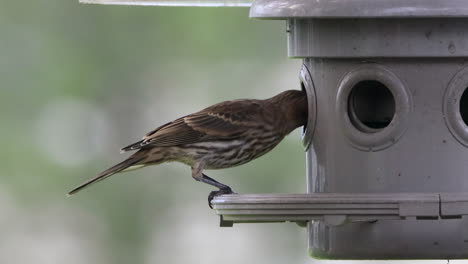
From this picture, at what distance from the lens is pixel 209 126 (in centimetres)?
796

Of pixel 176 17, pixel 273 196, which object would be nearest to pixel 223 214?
pixel 273 196

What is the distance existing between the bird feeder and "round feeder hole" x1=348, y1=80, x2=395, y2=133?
0.31ft

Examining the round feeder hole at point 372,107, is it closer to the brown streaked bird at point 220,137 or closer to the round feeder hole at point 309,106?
the round feeder hole at point 309,106

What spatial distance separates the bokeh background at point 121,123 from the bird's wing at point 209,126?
6.93 meters

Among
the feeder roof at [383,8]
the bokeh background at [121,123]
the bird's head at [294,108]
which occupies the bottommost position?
the bokeh background at [121,123]

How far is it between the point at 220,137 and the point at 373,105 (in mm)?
1100

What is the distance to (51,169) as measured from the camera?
50.8 feet

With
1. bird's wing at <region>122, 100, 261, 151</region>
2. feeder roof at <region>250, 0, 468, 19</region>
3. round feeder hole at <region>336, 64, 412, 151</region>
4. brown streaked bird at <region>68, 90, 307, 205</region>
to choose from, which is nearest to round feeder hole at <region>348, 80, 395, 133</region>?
round feeder hole at <region>336, 64, 412, 151</region>

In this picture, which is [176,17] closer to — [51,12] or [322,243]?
[51,12]

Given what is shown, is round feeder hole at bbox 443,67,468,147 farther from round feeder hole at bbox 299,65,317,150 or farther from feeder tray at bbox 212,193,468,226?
round feeder hole at bbox 299,65,317,150

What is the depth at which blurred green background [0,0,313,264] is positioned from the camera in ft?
50.5

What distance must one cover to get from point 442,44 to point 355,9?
51cm

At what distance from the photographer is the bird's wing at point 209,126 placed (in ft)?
25.9

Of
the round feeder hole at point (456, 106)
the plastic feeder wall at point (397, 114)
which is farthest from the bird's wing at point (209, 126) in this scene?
the round feeder hole at point (456, 106)
